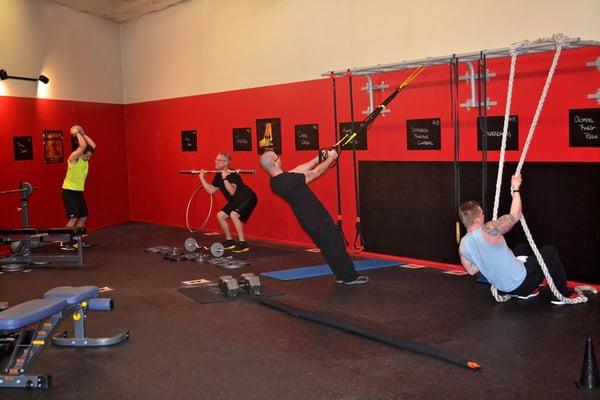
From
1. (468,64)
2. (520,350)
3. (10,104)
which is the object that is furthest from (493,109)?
(10,104)

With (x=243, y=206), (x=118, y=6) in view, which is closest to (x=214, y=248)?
(x=243, y=206)

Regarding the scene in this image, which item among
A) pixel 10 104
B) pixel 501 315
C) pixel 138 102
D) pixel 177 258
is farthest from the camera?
pixel 138 102

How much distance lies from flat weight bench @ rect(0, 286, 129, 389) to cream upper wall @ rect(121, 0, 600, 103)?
3.47 metres

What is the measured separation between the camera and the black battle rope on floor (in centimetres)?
297

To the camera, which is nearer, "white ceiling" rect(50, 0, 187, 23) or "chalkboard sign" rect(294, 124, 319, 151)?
"chalkboard sign" rect(294, 124, 319, 151)

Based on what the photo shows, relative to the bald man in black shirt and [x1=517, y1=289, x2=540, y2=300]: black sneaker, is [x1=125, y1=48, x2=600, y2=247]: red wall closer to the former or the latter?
[x1=517, y1=289, x2=540, y2=300]: black sneaker

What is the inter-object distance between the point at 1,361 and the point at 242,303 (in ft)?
→ 5.14

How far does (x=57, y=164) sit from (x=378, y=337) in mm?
5720

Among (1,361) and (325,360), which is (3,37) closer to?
(1,361)

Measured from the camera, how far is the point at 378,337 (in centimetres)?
336

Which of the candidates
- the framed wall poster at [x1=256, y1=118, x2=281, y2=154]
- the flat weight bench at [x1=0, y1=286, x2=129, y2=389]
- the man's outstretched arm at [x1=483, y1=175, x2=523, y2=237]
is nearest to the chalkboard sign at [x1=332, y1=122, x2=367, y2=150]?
the framed wall poster at [x1=256, y1=118, x2=281, y2=154]

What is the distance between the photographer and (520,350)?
3.16m

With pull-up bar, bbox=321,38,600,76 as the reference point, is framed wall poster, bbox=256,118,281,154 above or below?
below

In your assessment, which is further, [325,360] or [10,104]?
[10,104]
